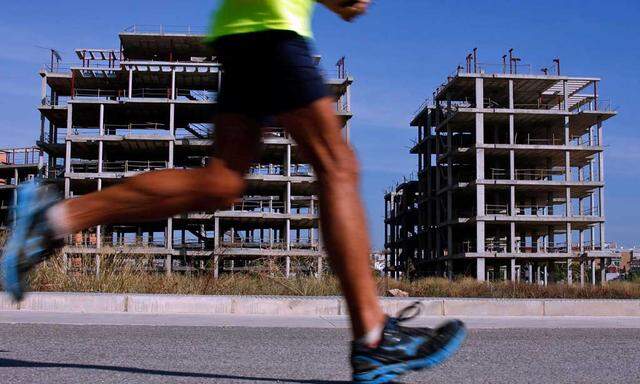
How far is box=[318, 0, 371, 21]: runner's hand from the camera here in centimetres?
202

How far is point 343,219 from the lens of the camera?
2078 mm

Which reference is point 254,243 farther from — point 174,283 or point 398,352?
point 398,352

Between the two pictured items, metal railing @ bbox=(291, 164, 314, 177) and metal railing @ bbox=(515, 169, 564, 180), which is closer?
metal railing @ bbox=(291, 164, 314, 177)

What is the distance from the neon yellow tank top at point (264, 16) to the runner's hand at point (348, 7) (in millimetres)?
76

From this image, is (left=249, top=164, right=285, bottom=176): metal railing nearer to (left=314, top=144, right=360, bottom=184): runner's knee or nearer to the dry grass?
the dry grass

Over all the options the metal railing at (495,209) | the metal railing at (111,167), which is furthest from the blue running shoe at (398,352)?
the metal railing at (495,209)

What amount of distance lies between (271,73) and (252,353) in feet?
7.79

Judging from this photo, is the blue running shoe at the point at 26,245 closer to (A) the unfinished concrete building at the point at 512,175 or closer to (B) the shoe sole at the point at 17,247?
(B) the shoe sole at the point at 17,247

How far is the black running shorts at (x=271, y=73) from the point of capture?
1999 millimetres

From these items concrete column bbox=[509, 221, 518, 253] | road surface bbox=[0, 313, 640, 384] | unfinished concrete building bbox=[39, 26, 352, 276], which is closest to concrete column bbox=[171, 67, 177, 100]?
unfinished concrete building bbox=[39, 26, 352, 276]

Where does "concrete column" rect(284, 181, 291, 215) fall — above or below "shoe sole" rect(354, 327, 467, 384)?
above

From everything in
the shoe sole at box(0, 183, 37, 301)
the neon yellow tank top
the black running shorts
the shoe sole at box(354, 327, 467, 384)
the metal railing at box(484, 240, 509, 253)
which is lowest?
the metal railing at box(484, 240, 509, 253)

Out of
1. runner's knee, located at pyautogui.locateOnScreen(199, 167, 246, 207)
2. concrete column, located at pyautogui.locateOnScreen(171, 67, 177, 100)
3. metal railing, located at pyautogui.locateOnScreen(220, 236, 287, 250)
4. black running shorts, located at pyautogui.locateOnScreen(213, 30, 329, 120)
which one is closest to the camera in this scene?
black running shorts, located at pyautogui.locateOnScreen(213, 30, 329, 120)

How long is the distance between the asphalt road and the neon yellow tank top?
5.10ft
